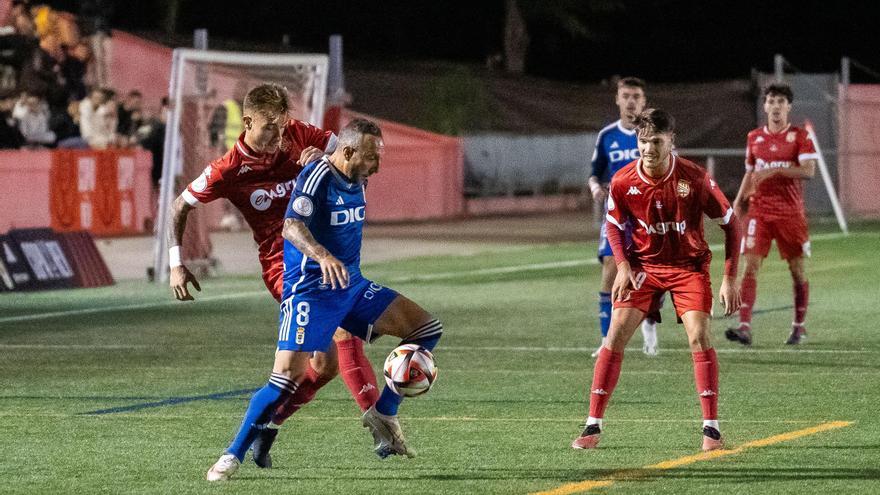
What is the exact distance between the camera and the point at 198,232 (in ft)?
71.8

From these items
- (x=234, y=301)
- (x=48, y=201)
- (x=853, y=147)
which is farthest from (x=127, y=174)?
(x=853, y=147)

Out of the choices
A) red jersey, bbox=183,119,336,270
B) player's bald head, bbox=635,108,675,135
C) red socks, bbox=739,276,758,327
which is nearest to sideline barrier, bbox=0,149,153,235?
red socks, bbox=739,276,758,327

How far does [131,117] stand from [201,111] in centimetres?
748

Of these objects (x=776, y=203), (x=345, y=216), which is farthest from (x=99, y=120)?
(x=345, y=216)

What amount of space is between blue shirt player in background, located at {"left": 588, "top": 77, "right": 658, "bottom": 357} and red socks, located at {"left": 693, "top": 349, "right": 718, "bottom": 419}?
389 centimetres

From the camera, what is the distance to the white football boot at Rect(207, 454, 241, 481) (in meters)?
8.66

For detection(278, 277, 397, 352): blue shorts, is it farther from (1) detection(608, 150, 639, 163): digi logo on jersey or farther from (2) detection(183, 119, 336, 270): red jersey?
(1) detection(608, 150, 639, 163): digi logo on jersey

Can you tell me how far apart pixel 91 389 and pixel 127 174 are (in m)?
16.2

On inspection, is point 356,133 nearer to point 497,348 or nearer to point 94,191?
point 497,348

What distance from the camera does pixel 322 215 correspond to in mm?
8789

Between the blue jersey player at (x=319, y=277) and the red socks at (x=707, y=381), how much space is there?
5.72ft

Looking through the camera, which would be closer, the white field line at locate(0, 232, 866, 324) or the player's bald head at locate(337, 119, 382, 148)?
the player's bald head at locate(337, 119, 382, 148)

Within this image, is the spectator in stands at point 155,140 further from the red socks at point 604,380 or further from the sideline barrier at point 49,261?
the red socks at point 604,380

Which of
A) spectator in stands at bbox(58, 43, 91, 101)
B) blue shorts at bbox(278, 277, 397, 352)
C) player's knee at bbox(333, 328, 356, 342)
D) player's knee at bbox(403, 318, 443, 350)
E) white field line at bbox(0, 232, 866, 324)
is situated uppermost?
spectator in stands at bbox(58, 43, 91, 101)
